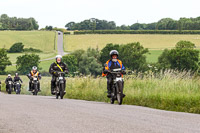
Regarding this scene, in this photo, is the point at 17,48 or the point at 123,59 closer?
the point at 123,59

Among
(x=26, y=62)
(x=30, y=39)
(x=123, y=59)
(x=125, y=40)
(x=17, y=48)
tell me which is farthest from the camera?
(x=30, y=39)

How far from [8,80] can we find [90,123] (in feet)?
84.5

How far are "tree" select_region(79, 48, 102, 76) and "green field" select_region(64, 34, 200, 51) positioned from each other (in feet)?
42.2

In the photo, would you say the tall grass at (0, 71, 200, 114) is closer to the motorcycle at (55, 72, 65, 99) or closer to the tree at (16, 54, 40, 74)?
the motorcycle at (55, 72, 65, 99)

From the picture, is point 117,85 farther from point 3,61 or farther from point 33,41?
point 33,41

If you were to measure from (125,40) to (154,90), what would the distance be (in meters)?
140

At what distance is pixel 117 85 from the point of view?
555 inches

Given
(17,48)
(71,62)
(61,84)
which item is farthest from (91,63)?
(61,84)

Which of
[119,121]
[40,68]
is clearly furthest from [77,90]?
[40,68]

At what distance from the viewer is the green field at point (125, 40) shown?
14588 cm

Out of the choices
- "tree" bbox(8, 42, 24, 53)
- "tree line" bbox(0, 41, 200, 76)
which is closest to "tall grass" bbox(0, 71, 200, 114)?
"tree line" bbox(0, 41, 200, 76)

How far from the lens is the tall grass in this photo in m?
12.1

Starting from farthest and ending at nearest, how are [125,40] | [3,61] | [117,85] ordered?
[125,40] → [3,61] → [117,85]

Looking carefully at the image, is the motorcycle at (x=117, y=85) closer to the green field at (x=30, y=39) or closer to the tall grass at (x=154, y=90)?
the tall grass at (x=154, y=90)
